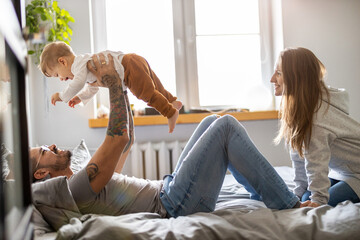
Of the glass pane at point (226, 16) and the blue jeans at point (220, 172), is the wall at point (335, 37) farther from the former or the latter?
the blue jeans at point (220, 172)

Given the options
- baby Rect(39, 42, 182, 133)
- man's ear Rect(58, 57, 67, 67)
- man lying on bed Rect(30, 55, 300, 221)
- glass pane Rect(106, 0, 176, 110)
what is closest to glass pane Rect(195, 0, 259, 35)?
glass pane Rect(106, 0, 176, 110)

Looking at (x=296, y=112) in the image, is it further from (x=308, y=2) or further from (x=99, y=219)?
(x=308, y=2)

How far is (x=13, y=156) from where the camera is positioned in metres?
0.80

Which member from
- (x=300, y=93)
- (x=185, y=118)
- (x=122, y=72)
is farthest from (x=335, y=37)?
(x=122, y=72)

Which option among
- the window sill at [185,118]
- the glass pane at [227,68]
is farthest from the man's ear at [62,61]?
the glass pane at [227,68]

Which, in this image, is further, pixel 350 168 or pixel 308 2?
pixel 308 2

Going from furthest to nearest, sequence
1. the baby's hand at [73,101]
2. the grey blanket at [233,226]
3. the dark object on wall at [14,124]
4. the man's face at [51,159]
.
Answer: the baby's hand at [73,101] < the man's face at [51,159] < the grey blanket at [233,226] < the dark object on wall at [14,124]

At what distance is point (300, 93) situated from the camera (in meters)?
1.52

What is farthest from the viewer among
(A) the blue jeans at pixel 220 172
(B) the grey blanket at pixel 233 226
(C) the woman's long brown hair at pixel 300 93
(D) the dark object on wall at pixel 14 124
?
(C) the woman's long brown hair at pixel 300 93

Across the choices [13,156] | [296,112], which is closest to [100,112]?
[296,112]

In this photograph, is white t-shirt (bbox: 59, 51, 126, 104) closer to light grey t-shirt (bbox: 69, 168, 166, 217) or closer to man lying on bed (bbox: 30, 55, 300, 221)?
man lying on bed (bbox: 30, 55, 300, 221)

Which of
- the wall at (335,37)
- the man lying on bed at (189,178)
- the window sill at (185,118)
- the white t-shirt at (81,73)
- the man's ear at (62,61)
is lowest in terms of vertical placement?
the man lying on bed at (189,178)

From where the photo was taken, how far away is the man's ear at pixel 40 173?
1539mm

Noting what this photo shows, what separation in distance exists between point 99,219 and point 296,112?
0.84 m
